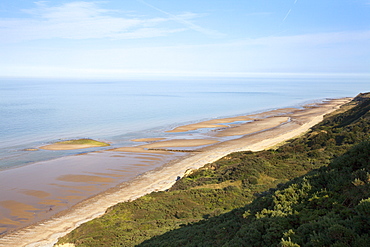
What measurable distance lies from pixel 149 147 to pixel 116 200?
68.5 feet

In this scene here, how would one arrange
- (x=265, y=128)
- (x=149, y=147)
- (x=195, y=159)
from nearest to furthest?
1. (x=195, y=159)
2. (x=149, y=147)
3. (x=265, y=128)

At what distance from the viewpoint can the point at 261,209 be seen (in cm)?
988

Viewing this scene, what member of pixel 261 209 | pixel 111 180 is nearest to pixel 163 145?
pixel 111 180

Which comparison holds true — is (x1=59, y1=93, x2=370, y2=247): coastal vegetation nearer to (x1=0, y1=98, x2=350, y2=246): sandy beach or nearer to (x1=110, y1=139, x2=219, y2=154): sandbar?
(x1=0, y1=98, x2=350, y2=246): sandy beach

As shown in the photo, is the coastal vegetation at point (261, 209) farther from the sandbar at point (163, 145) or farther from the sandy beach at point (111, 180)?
the sandbar at point (163, 145)

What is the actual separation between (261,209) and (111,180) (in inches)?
821

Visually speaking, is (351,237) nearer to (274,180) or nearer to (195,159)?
(274,180)

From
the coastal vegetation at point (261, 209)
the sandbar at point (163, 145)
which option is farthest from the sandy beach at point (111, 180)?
the coastal vegetation at point (261, 209)

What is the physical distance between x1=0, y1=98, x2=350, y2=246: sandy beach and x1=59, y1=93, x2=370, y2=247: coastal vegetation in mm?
3506

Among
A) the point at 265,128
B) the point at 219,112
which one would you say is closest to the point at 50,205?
the point at 265,128

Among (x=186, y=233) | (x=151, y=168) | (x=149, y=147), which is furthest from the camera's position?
(x=149, y=147)

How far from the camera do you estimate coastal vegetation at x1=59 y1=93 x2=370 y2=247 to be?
7.27 m

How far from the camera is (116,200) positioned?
22.8 m

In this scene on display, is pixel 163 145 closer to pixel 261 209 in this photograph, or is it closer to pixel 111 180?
pixel 111 180
